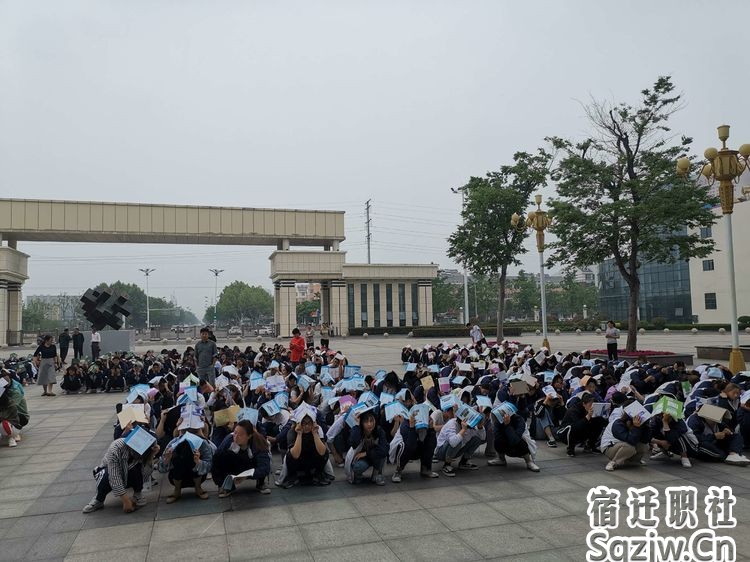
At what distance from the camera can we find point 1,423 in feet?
30.3

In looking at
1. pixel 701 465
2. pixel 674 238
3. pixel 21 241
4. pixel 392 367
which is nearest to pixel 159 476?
pixel 701 465

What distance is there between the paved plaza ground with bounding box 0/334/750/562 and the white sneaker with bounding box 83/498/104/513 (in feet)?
0.34

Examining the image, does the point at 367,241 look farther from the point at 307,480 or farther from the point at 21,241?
the point at 307,480

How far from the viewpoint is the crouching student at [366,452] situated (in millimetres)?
6777

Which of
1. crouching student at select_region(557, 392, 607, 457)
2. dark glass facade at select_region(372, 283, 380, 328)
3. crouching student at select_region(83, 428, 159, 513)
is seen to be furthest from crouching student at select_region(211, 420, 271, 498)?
dark glass facade at select_region(372, 283, 380, 328)

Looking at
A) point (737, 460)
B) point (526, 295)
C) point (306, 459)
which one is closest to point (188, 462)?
point (306, 459)

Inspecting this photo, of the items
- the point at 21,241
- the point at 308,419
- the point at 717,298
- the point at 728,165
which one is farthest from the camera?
the point at 717,298

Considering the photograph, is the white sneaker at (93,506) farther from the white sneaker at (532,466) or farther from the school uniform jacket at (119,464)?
the white sneaker at (532,466)

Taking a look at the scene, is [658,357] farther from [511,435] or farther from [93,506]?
[93,506]

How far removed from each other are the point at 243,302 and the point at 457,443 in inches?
4234

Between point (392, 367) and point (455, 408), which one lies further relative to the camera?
point (392, 367)

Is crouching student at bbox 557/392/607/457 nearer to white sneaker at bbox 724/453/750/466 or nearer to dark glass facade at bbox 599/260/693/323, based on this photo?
white sneaker at bbox 724/453/750/466

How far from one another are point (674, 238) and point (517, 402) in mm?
13274

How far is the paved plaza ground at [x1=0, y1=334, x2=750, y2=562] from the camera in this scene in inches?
193
